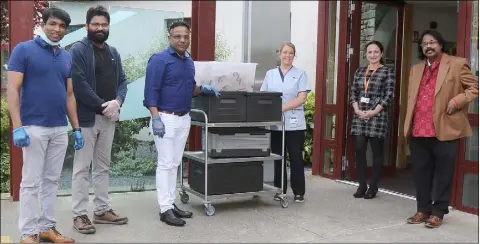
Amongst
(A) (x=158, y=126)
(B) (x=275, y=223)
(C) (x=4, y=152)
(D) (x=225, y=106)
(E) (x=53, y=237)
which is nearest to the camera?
(E) (x=53, y=237)

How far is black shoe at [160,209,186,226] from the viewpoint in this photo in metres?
4.22

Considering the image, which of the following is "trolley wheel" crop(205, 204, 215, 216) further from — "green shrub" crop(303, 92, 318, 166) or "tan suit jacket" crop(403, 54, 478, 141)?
"green shrub" crop(303, 92, 318, 166)

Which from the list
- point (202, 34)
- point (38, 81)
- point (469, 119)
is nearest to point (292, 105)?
point (202, 34)

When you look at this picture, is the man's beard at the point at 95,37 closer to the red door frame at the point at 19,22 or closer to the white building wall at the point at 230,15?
the red door frame at the point at 19,22

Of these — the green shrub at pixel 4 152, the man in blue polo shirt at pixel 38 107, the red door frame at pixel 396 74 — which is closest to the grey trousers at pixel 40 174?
the man in blue polo shirt at pixel 38 107

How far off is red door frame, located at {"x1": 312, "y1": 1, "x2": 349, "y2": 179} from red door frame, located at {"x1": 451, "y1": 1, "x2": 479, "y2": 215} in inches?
63.5

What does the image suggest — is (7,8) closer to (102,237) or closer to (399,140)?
(102,237)

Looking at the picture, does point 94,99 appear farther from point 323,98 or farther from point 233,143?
point 323,98

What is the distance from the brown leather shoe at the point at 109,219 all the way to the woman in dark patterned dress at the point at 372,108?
247 cm

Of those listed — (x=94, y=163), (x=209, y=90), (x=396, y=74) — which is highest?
(x=396, y=74)

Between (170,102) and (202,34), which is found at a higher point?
(202,34)

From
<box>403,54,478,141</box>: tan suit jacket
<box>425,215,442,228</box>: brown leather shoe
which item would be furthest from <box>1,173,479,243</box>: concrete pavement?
<box>403,54,478,141</box>: tan suit jacket

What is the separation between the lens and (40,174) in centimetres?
352

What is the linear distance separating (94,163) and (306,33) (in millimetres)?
5406
